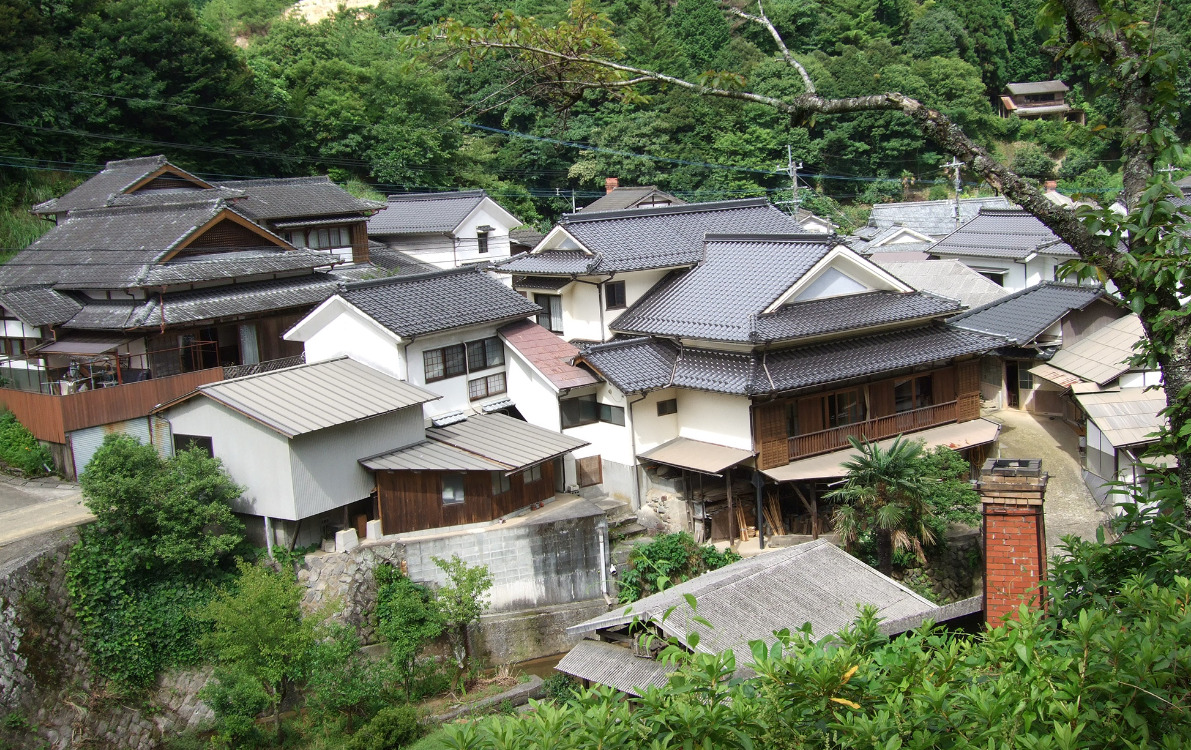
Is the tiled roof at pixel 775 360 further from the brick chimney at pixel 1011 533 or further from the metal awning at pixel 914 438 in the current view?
the brick chimney at pixel 1011 533

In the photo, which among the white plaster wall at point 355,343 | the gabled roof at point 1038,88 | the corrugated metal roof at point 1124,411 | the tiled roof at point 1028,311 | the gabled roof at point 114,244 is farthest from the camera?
the gabled roof at point 1038,88

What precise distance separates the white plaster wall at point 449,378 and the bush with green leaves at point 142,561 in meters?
5.59

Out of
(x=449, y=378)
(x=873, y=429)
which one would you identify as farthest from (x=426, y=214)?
(x=873, y=429)

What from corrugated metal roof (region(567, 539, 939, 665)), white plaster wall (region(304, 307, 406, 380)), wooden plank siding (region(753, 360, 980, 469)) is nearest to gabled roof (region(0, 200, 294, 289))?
white plaster wall (region(304, 307, 406, 380))

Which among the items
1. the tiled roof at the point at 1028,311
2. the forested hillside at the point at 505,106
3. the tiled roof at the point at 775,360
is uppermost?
the forested hillside at the point at 505,106

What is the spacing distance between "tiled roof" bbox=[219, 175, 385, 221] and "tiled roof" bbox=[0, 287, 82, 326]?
26.0 ft

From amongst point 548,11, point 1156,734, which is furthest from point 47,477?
point 548,11

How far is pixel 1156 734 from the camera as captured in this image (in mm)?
4684

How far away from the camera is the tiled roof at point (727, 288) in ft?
73.2

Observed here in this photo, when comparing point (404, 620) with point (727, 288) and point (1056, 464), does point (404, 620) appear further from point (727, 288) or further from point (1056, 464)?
point (1056, 464)

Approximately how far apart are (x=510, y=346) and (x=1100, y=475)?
14.5 m

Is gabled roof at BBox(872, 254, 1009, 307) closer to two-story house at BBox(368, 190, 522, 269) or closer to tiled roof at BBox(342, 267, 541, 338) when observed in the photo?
tiled roof at BBox(342, 267, 541, 338)

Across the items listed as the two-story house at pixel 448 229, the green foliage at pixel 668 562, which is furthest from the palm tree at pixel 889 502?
the two-story house at pixel 448 229

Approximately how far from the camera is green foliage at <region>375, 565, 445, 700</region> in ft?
60.8
